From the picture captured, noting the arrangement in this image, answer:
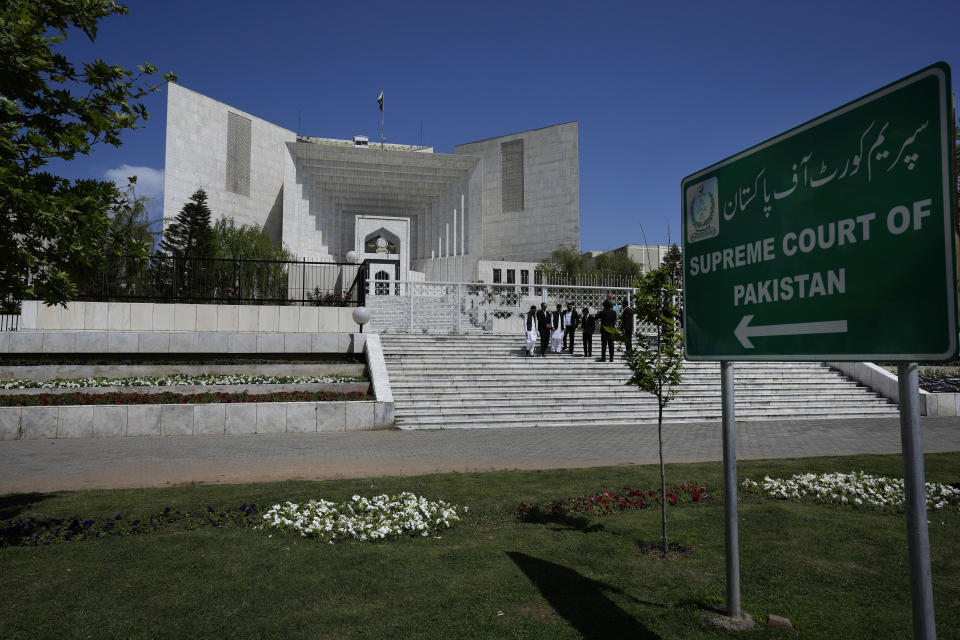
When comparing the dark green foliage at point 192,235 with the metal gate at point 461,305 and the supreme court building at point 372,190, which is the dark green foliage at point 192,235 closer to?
the supreme court building at point 372,190

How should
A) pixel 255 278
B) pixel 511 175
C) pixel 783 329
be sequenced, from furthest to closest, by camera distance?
1. pixel 511 175
2. pixel 255 278
3. pixel 783 329

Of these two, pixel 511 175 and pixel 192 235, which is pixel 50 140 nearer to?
pixel 192 235

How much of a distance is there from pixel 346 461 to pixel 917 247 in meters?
7.94

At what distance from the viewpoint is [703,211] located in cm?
313

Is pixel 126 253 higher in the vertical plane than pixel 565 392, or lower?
higher

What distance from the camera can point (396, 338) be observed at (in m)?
18.3

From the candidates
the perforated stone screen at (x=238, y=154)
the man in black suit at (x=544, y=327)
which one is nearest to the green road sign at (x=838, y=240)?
the man in black suit at (x=544, y=327)

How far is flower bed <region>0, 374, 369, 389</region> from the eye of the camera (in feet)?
41.4

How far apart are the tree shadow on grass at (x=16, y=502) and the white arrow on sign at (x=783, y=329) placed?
6578 mm

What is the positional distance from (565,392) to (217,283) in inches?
436

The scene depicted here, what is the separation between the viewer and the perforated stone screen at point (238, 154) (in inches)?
1855

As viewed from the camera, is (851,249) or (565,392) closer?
(851,249)

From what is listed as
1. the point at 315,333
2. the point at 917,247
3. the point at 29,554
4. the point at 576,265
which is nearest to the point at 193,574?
the point at 29,554

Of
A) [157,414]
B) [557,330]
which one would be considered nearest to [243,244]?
[557,330]
